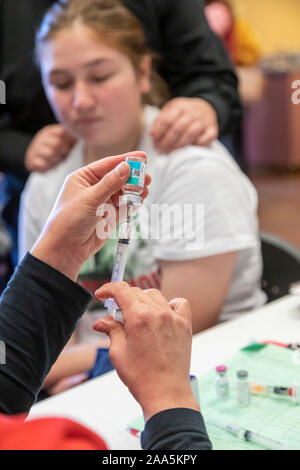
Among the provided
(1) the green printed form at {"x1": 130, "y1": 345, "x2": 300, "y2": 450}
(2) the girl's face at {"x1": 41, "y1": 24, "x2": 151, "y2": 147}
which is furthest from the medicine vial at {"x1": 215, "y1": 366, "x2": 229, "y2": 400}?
(2) the girl's face at {"x1": 41, "y1": 24, "x2": 151, "y2": 147}

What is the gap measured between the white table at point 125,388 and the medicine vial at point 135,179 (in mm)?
162

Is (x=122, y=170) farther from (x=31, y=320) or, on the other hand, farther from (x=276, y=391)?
(x=276, y=391)

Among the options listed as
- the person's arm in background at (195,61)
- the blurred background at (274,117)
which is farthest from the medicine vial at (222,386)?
the blurred background at (274,117)

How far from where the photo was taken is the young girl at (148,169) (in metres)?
0.89

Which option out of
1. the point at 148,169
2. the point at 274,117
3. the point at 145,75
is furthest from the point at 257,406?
the point at 274,117

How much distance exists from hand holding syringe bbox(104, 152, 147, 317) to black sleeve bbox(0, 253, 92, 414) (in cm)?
4

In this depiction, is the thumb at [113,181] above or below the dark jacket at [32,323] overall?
above

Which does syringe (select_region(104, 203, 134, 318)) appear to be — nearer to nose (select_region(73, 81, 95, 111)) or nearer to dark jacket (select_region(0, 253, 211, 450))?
dark jacket (select_region(0, 253, 211, 450))

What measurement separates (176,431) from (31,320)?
0.59ft

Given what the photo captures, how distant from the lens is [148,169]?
0.93 meters

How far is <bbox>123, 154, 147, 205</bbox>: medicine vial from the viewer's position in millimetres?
540

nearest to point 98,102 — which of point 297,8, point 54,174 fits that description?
point 54,174

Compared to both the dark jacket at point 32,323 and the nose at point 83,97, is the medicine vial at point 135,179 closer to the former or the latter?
the dark jacket at point 32,323

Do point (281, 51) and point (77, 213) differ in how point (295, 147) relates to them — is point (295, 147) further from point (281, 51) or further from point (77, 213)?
point (77, 213)
